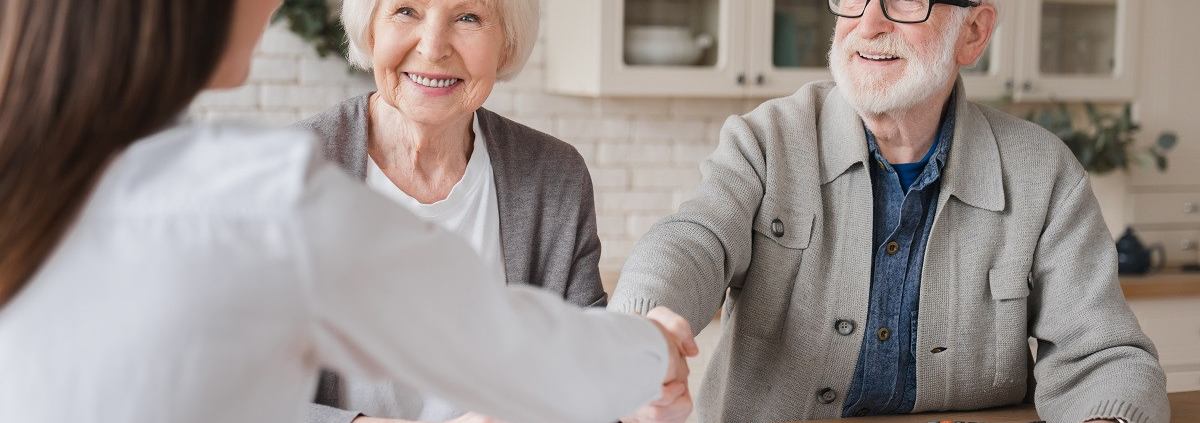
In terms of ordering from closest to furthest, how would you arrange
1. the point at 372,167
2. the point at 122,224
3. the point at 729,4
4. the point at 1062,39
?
the point at 122,224 < the point at 372,167 < the point at 729,4 < the point at 1062,39

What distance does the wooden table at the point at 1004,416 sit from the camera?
1819 mm

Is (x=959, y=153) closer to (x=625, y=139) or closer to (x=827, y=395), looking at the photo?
(x=827, y=395)

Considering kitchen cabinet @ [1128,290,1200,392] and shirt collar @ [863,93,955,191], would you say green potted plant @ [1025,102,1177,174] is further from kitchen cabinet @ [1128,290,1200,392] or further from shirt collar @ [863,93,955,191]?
shirt collar @ [863,93,955,191]

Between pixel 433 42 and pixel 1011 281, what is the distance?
41.0 inches

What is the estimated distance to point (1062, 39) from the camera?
13.0ft

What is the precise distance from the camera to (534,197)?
193 centimetres

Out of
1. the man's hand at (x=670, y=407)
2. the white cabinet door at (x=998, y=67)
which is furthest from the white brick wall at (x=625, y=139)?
the man's hand at (x=670, y=407)

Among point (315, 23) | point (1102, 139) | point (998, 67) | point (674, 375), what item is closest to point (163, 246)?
point (674, 375)

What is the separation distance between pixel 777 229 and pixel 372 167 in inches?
26.8

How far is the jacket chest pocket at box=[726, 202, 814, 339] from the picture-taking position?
76.7 inches

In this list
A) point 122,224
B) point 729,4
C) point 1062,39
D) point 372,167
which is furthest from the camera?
point 1062,39

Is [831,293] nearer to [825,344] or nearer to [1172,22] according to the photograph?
[825,344]

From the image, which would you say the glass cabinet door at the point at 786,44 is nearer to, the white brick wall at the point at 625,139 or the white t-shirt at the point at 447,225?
the white brick wall at the point at 625,139

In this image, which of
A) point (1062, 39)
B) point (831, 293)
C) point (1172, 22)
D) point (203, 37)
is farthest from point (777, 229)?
point (1172, 22)
